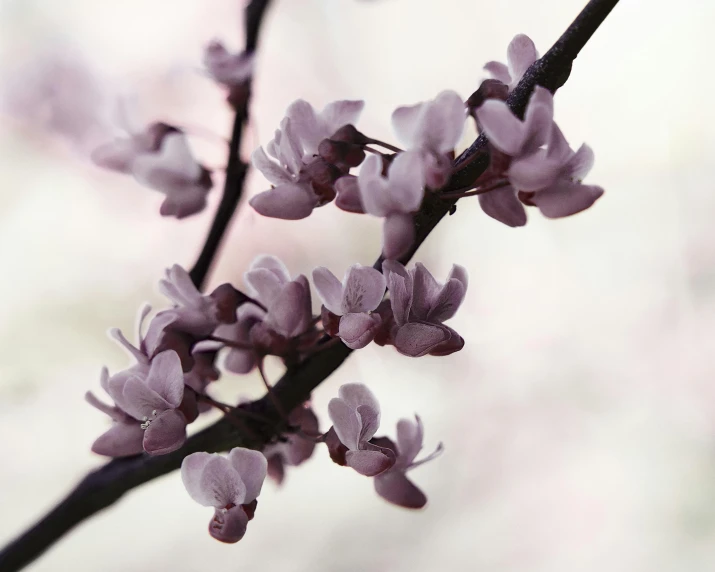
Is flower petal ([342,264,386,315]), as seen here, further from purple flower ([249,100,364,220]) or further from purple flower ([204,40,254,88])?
purple flower ([204,40,254,88])

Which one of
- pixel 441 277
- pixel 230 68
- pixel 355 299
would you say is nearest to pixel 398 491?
pixel 355 299

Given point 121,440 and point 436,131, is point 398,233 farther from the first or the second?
point 121,440

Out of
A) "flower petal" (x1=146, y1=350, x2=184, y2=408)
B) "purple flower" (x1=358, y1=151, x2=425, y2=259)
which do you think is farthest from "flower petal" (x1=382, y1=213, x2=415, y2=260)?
"flower petal" (x1=146, y1=350, x2=184, y2=408)

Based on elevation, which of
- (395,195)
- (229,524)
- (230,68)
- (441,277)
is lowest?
(229,524)

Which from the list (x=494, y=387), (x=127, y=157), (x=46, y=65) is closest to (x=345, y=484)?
(x=494, y=387)

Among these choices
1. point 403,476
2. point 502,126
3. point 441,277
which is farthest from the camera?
point 441,277

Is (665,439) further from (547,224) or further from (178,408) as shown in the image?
(178,408)

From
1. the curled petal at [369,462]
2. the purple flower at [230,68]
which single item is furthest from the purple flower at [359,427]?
the purple flower at [230,68]
